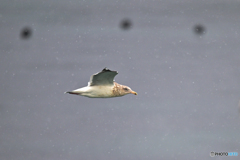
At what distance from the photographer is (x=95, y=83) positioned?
461 cm

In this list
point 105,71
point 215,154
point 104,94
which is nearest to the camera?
point 105,71

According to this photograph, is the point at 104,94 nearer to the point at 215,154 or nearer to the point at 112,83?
the point at 112,83

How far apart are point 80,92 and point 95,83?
0.23 meters

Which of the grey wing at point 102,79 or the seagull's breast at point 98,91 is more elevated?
the grey wing at point 102,79

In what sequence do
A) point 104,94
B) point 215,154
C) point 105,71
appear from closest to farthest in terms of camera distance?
point 105,71 → point 104,94 → point 215,154

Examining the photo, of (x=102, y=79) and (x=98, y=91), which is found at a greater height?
(x=102, y=79)

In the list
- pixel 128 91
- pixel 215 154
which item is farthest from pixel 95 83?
pixel 215 154

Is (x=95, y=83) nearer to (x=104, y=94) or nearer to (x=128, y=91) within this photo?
(x=104, y=94)

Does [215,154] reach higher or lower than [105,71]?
lower

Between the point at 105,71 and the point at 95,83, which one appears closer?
the point at 105,71

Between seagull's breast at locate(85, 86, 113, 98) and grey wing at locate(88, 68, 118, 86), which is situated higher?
grey wing at locate(88, 68, 118, 86)

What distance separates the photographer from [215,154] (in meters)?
6.89

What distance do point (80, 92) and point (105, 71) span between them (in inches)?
18.0

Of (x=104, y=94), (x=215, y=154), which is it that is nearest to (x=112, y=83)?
(x=104, y=94)
